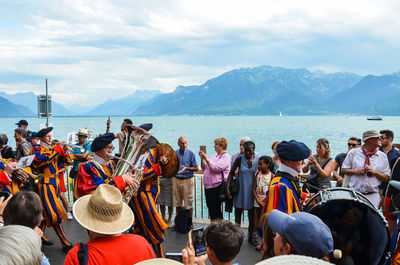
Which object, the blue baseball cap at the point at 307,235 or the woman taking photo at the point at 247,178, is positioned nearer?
the blue baseball cap at the point at 307,235

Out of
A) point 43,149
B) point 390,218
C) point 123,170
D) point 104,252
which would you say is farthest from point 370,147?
point 43,149

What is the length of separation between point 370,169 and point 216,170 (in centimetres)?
256

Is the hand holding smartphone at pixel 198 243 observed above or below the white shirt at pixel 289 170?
below

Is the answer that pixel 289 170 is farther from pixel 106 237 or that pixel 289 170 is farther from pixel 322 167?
pixel 322 167

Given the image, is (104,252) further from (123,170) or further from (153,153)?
(153,153)

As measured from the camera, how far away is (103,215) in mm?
2742

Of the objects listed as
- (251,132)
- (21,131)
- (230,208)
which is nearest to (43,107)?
(21,131)

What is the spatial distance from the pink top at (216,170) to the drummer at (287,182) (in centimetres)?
303

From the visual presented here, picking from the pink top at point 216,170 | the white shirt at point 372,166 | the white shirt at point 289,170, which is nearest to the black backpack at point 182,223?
the pink top at point 216,170

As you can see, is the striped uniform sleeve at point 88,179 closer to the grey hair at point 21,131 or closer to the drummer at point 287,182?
the drummer at point 287,182

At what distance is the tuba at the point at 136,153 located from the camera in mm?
4805

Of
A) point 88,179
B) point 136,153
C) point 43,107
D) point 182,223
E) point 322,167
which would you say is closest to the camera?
point 88,179

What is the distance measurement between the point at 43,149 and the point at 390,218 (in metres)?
5.44

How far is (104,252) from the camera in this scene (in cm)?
262
